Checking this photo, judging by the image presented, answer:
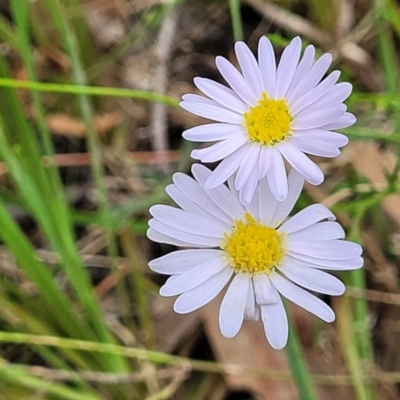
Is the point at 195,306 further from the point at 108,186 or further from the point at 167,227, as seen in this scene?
the point at 108,186

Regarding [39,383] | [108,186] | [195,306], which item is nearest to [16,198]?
[108,186]

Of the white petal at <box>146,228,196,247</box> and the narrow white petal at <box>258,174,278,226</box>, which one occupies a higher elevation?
the narrow white petal at <box>258,174,278,226</box>

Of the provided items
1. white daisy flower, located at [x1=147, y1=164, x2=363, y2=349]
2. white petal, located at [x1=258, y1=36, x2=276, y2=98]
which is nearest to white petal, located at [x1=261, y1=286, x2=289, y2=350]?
white daisy flower, located at [x1=147, y1=164, x2=363, y2=349]

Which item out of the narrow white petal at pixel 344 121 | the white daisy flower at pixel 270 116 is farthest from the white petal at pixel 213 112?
the narrow white petal at pixel 344 121

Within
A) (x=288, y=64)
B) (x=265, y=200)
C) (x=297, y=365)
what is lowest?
(x=297, y=365)

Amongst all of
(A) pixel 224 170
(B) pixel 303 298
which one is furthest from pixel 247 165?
(B) pixel 303 298

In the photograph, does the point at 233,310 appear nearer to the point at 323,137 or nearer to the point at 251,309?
the point at 251,309

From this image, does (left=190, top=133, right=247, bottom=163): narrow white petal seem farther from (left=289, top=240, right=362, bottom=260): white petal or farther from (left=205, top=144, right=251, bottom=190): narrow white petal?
(left=289, top=240, right=362, bottom=260): white petal
